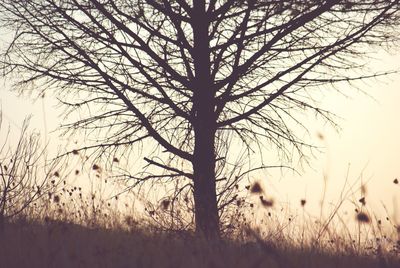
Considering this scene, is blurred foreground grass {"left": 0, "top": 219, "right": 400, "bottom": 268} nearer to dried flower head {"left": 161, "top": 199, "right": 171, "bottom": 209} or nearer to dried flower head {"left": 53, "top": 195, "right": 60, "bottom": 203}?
dried flower head {"left": 161, "top": 199, "right": 171, "bottom": 209}

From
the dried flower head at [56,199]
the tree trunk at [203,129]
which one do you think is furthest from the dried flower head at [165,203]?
the dried flower head at [56,199]

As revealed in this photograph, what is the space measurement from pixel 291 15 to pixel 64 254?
4937 mm

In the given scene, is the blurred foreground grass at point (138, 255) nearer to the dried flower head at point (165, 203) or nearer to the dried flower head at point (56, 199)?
the dried flower head at point (165, 203)

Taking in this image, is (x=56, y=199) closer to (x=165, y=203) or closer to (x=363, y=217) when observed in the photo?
(x=165, y=203)

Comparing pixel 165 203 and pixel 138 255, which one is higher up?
pixel 165 203

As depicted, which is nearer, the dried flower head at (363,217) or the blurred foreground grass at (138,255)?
the blurred foreground grass at (138,255)

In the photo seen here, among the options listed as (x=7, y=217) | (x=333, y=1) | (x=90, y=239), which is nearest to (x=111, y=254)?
(x=90, y=239)

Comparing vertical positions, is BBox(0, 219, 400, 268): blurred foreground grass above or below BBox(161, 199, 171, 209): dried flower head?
below

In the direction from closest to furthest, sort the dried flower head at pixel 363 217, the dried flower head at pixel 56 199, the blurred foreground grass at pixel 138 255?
the blurred foreground grass at pixel 138 255 < the dried flower head at pixel 363 217 < the dried flower head at pixel 56 199

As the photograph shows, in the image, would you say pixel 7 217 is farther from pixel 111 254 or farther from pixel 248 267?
pixel 248 267

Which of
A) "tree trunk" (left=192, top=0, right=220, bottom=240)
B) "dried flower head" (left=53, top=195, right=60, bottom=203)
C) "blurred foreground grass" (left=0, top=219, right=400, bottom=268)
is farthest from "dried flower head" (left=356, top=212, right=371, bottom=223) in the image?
"dried flower head" (left=53, top=195, right=60, bottom=203)

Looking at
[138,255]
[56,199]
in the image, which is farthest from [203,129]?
[138,255]

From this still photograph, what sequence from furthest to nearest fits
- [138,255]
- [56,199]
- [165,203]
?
[56,199] → [165,203] → [138,255]

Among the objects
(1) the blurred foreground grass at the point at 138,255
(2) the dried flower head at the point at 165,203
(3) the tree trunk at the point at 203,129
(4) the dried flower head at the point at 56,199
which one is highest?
(3) the tree trunk at the point at 203,129
